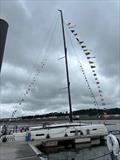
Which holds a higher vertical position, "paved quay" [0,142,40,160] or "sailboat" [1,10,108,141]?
"sailboat" [1,10,108,141]

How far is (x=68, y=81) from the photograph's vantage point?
30.7 metres

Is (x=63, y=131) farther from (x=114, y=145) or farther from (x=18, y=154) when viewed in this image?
(x=114, y=145)

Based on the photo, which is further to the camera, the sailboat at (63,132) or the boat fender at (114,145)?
the sailboat at (63,132)

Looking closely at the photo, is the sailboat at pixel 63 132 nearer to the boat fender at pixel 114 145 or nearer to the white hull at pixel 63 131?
the white hull at pixel 63 131

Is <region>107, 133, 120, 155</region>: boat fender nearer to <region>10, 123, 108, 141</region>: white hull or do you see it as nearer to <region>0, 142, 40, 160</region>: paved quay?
<region>0, 142, 40, 160</region>: paved quay

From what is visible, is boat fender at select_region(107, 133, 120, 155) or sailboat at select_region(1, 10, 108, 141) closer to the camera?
boat fender at select_region(107, 133, 120, 155)

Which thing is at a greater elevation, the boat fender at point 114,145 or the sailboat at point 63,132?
the sailboat at point 63,132

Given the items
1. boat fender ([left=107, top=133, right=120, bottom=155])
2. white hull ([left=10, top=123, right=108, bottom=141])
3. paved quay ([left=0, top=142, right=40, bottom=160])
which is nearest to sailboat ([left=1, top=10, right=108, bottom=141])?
white hull ([left=10, top=123, right=108, bottom=141])

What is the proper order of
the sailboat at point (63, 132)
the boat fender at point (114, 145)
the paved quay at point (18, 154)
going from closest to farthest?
the boat fender at point (114, 145), the paved quay at point (18, 154), the sailboat at point (63, 132)

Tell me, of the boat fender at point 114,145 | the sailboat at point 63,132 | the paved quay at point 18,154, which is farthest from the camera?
the sailboat at point 63,132

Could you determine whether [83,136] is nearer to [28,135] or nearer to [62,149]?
[62,149]

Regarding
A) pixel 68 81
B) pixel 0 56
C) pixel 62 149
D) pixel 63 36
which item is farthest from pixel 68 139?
pixel 0 56

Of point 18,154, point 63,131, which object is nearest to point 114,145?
point 18,154

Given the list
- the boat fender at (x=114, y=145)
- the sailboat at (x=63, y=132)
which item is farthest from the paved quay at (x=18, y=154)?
the sailboat at (x=63, y=132)
